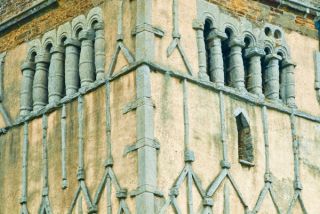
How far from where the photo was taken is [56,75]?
88.0ft

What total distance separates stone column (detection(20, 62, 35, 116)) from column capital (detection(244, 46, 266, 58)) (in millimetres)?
3611

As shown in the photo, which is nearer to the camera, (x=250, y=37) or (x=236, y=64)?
(x=236, y=64)

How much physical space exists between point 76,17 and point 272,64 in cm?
334

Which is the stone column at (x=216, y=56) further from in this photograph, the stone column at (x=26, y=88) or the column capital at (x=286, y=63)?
the stone column at (x=26, y=88)

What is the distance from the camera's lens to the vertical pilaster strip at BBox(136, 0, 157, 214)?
24125 millimetres

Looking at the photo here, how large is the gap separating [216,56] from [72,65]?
92.2 inches

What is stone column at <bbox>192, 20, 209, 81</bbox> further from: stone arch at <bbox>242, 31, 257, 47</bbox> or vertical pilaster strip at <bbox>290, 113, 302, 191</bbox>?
vertical pilaster strip at <bbox>290, 113, 302, 191</bbox>

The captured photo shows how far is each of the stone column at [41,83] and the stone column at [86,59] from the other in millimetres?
1098

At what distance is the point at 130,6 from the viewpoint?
25.7m

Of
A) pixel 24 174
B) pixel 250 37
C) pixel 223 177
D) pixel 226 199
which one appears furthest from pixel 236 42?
pixel 24 174

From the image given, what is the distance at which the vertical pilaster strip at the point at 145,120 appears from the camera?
2412 cm

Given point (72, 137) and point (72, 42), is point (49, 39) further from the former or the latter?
point (72, 137)

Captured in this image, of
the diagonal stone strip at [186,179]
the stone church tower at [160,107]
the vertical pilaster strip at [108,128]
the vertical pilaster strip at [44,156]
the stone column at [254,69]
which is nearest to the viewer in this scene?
the diagonal stone strip at [186,179]

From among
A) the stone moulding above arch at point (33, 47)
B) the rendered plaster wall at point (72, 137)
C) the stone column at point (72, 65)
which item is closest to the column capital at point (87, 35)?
the stone column at point (72, 65)
